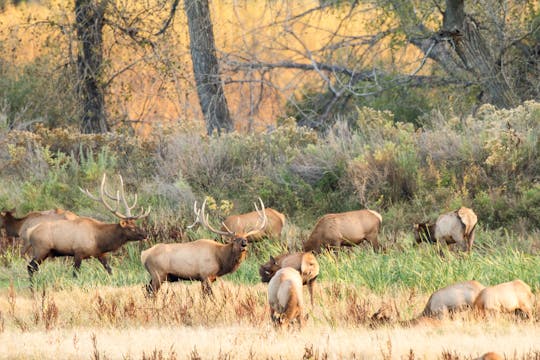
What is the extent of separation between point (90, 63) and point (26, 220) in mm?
9494

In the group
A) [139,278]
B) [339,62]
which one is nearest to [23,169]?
[139,278]

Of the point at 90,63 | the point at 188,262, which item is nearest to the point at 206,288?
the point at 188,262

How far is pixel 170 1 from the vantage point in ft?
78.8

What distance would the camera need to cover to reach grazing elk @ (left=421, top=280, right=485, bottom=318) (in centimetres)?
987

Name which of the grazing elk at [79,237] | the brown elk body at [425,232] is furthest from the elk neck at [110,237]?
the brown elk body at [425,232]

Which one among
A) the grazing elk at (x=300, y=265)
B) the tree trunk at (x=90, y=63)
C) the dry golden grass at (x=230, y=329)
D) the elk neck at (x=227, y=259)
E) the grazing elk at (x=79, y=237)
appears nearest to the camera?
the dry golden grass at (x=230, y=329)

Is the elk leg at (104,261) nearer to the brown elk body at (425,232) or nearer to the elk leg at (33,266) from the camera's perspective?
the elk leg at (33,266)

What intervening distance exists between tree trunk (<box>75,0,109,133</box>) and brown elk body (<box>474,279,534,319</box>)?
14.6m

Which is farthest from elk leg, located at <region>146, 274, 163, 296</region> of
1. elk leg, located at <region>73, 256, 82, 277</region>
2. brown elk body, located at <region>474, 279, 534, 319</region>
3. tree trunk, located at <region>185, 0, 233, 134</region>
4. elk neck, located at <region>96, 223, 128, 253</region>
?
tree trunk, located at <region>185, 0, 233, 134</region>

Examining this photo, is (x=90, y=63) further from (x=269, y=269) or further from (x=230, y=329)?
(x=230, y=329)

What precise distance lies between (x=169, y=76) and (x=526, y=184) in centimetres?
1003

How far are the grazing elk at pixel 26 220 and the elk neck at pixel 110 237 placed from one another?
2.72 ft

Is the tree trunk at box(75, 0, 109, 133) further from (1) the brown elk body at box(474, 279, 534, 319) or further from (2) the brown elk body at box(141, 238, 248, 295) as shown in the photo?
(1) the brown elk body at box(474, 279, 534, 319)

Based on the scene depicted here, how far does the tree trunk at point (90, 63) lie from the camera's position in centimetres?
2300
